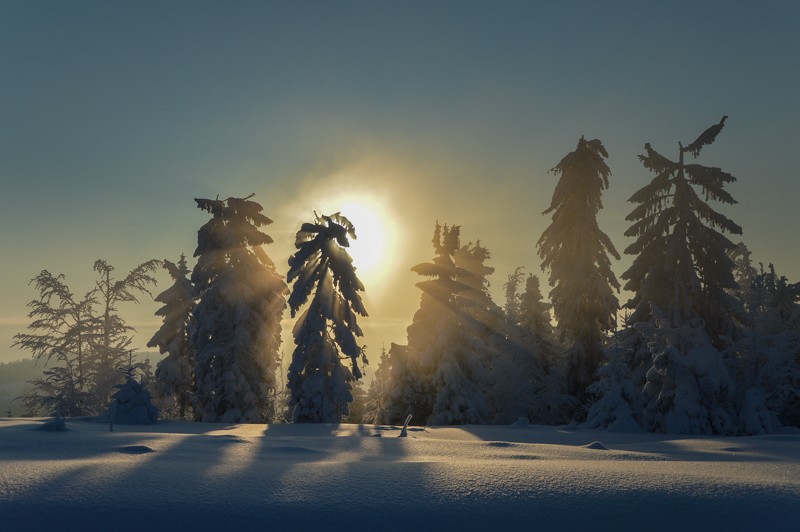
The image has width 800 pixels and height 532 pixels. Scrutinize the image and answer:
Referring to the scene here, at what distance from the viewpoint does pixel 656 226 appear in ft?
79.3

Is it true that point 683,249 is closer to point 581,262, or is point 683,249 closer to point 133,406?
point 581,262

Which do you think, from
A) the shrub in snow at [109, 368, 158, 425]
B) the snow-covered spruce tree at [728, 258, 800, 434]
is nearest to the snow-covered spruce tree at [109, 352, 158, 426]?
the shrub in snow at [109, 368, 158, 425]

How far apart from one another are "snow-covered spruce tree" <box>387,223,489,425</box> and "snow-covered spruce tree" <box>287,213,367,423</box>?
4.71 metres

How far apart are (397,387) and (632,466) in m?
22.4

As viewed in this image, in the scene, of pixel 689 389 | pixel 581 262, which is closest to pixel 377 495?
pixel 689 389

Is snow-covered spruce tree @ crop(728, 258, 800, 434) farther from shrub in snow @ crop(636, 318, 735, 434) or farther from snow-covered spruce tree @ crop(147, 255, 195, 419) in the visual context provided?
snow-covered spruce tree @ crop(147, 255, 195, 419)

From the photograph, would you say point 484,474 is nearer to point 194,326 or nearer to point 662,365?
point 662,365

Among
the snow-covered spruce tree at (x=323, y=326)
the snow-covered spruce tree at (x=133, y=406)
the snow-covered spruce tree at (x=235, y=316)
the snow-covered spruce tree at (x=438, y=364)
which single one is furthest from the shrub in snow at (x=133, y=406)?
the snow-covered spruce tree at (x=438, y=364)

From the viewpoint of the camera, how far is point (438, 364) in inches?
1077

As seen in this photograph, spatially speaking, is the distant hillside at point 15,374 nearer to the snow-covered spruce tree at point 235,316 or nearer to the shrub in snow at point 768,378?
the snow-covered spruce tree at point 235,316

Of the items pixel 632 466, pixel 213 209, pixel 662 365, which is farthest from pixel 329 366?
pixel 632 466

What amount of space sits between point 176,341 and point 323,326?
39.1 ft

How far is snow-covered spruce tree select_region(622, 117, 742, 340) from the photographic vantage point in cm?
2289

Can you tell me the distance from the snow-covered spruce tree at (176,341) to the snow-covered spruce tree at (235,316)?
1741 millimetres
